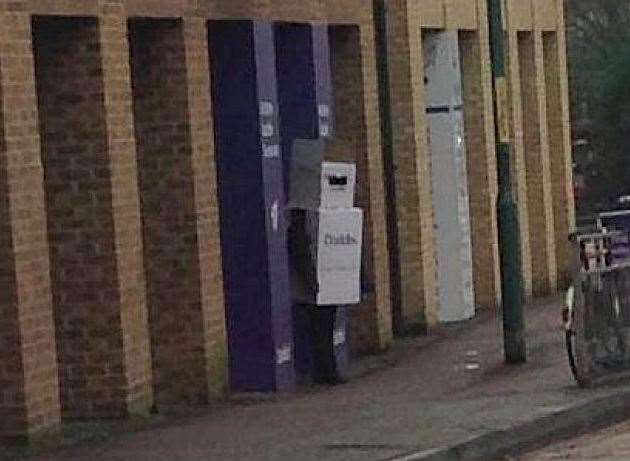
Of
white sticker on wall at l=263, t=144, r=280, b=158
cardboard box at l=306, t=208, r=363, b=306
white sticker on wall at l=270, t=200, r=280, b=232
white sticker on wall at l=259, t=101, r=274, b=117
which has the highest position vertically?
white sticker on wall at l=259, t=101, r=274, b=117

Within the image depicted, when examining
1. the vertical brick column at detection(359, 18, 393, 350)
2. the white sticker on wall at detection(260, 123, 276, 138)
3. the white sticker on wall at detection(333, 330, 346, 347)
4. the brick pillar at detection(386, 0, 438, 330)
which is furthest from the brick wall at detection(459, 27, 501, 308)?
the white sticker on wall at detection(260, 123, 276, 138)

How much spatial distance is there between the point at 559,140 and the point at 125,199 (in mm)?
15306

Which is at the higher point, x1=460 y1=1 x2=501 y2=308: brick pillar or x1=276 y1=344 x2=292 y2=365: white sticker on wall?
x1=460 y1=1 x2=501 y2=308: brick pillar

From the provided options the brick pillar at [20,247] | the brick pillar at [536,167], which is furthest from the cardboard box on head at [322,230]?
the brick pillar at [536,167]

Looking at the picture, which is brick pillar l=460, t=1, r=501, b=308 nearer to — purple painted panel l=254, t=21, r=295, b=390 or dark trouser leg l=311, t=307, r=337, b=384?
dark trouser leg l=311, t=307, r=337, b=384

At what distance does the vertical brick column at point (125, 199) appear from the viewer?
50.2 feet

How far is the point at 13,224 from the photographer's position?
1398cm

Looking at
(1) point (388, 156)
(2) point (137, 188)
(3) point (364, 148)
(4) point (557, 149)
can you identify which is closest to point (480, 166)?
(1) point (388, 156)

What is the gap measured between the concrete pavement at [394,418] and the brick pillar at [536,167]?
849 cm

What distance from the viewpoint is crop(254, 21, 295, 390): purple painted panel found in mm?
17359

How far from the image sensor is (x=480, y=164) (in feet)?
84.9

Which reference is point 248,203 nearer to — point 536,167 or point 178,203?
point 178,203

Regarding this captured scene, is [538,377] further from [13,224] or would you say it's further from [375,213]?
[13,224]

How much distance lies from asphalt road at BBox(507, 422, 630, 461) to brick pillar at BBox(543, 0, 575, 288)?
1479 centimetres
